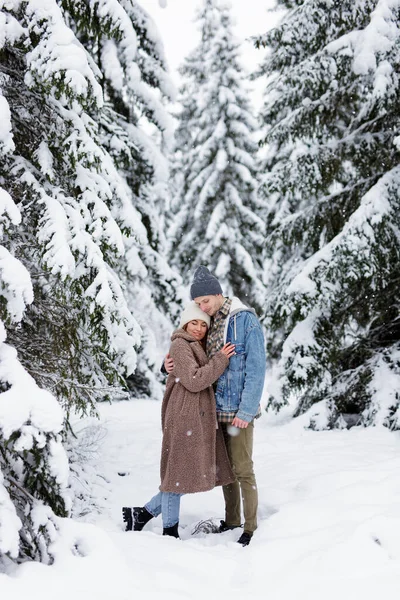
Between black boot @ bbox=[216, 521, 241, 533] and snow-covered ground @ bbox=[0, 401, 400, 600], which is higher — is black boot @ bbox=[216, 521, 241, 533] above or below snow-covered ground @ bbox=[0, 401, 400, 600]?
below

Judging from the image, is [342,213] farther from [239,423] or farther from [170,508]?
[170,508]

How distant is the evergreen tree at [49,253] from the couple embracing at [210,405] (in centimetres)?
85

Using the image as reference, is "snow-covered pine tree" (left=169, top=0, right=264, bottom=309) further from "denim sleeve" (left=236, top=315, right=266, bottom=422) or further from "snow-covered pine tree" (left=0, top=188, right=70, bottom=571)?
"snow-covered pine tree" (left=0, top=188, right=70, bottom=571)

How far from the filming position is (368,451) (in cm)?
608

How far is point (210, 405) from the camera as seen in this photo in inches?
165

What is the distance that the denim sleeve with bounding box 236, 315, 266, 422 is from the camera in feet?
13.3

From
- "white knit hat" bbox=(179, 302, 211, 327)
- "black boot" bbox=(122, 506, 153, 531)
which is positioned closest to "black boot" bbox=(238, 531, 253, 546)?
"black boot" bbox=(122, 506, 153, 531)

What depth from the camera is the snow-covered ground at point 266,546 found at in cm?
290

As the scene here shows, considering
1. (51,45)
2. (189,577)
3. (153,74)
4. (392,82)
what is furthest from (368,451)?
(153,74)

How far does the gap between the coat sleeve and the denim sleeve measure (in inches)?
7.9

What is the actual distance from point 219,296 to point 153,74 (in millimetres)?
6520

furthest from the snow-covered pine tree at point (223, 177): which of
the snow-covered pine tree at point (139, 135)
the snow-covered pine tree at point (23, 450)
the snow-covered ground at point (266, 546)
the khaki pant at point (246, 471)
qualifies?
the snow-covered pine tree at point (23, 450)

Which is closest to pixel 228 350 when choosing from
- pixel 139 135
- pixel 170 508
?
pixel 170 508

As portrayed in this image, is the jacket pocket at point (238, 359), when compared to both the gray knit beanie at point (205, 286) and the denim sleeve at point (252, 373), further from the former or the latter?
the gray knit beanie at point (205, 286)
